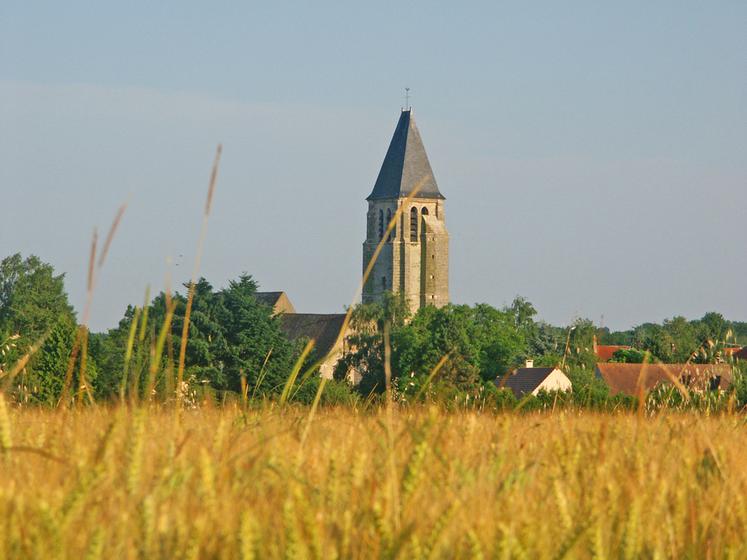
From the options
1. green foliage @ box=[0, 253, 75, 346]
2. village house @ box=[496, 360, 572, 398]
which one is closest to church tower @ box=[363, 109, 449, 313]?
green foliage @ box=[0, 253, 75, 346]

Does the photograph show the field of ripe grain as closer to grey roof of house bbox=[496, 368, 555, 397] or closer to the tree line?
the tree line

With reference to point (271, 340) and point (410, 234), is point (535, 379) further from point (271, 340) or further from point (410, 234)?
point (410, 234)

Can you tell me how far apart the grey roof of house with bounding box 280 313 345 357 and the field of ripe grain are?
95.3 meters

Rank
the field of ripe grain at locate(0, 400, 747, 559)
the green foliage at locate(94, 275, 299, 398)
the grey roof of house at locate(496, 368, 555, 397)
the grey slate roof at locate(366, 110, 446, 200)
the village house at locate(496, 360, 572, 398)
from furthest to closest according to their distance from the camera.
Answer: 1. the grey slate roof at locate(366, 110, 446, 200)
2. the green foliage at locate(94, 275, 299, 398)
3. the grey roof of house at locate(496, 368, 555, 397)
4. the village house at locate(496, 360, 572, 398)
5. the field of ripe grain at locate(0, 400, 747, 559)

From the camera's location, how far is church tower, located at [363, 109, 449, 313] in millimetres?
110125

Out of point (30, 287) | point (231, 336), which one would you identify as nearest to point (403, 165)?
point (30, 287)

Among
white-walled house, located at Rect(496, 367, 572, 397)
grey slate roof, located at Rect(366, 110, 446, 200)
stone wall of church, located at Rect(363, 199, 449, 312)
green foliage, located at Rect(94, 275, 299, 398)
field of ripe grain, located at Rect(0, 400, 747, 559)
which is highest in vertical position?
grey slate roof, located at Rect(366, 110, 446, 200)

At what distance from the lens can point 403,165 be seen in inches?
4286

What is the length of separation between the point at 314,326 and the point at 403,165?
16.9 m

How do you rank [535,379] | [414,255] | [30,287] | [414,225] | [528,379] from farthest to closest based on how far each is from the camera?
1. [414,225]
2. [414,255]
3. [30,287]
4. [528,379]
5. [535,379]

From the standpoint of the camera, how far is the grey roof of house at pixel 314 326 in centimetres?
10076

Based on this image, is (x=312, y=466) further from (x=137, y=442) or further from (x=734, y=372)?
(x=734, y=372)

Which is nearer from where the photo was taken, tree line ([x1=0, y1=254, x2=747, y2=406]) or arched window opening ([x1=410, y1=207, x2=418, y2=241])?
tree line ([x1=0, y1=254, x2=747, y2=406])

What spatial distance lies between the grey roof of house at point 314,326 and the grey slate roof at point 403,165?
12849 millimetres
